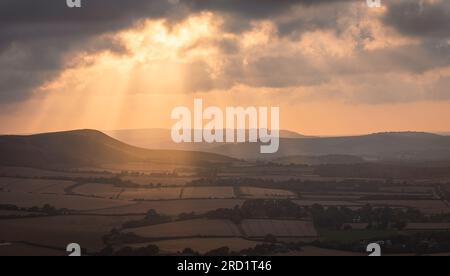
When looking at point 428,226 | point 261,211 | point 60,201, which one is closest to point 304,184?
point 261,211

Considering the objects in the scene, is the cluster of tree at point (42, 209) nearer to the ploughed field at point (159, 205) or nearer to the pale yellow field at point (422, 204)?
the ploughed field at point (159, 205)

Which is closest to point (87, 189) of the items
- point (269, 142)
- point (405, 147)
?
point (269, 142)

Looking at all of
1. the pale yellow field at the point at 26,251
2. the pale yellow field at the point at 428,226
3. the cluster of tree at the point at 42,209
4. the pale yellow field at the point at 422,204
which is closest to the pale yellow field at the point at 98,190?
the cluster of tree at the point at 42,209

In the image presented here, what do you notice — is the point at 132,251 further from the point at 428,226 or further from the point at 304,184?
the point at 304,184

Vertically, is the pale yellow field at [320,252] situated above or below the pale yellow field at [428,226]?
below

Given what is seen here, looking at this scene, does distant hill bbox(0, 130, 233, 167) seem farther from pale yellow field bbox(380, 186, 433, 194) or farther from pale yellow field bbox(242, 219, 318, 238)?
pale yellow field bbox(242, 219, 318, 238)

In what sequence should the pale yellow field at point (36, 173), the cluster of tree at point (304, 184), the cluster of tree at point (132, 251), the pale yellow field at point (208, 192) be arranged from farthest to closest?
the pale yellow field at point (36, 173) → the cluster of tree at point (304, 184) → the pale yellow field at point (208, 192) → the cluster of tree at point (132, 251)
